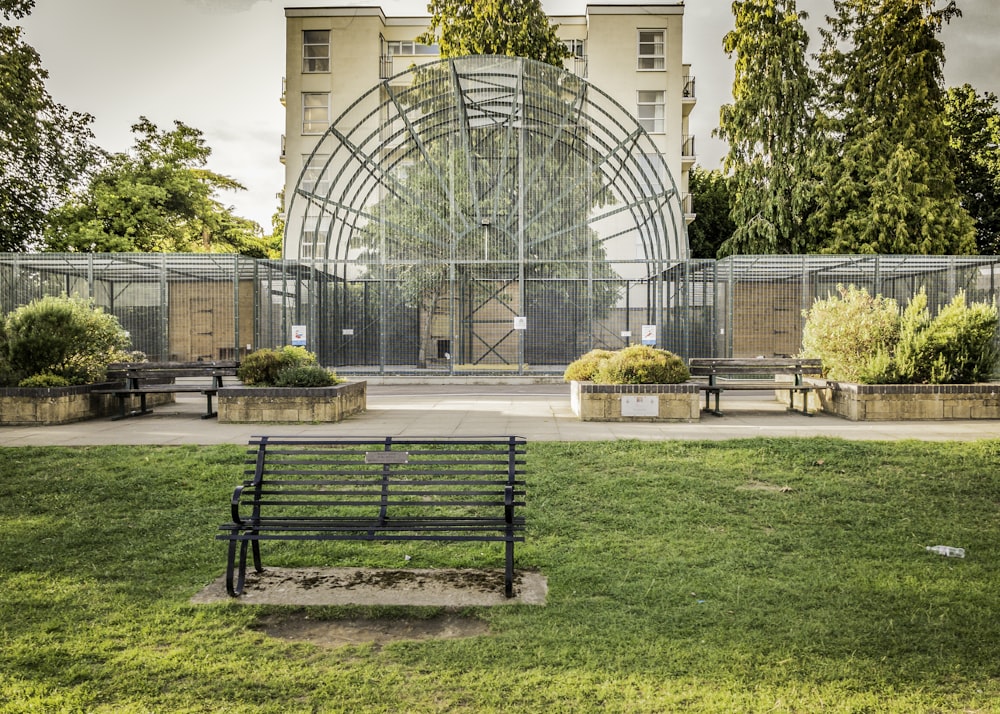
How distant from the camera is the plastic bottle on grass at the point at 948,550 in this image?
5.89 m

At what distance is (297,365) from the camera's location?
13812mm

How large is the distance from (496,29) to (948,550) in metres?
28.1

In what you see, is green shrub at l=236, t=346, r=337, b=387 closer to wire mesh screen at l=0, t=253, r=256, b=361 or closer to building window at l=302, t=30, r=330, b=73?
wire mesh screen at l=0, t=253, r=256, b=361

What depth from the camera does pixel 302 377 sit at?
1309 centimetres

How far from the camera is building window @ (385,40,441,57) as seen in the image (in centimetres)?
4156

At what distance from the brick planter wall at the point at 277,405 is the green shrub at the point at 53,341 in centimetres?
306

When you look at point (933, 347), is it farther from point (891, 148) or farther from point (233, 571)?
point (891, 148)

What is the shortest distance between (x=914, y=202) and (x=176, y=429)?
3105 centimetres

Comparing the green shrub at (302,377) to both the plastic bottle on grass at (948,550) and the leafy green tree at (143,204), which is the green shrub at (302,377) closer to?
the plastic bottle on grass at (948,550)

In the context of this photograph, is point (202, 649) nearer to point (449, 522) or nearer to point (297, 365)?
point (449, 522)

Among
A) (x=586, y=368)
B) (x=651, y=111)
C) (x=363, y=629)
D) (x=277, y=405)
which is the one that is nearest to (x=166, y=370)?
(x=277, y=405)

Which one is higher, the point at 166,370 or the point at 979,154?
the point at 979,154

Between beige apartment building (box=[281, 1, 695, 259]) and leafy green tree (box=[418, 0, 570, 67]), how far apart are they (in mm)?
9022

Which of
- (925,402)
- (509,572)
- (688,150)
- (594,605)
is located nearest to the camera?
(594,605)
